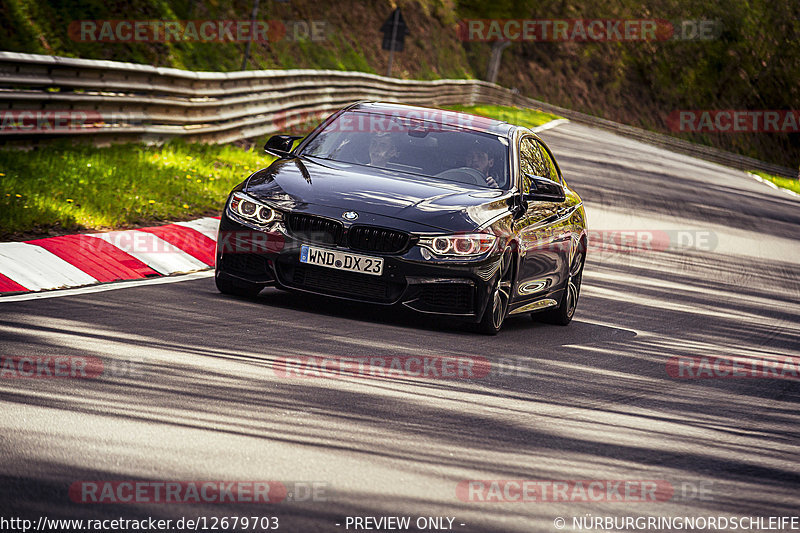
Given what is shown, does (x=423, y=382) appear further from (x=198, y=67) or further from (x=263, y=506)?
(x=198, y=67)

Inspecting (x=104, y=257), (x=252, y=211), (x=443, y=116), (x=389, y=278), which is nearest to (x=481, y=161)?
(x=443, y=116)

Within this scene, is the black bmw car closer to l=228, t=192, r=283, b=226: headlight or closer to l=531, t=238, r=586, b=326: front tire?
l=228, t=192, r=283, b=226: headlight

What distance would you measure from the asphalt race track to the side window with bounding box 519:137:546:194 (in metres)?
1.18

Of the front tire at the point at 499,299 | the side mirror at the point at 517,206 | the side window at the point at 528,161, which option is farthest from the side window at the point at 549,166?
the front tire at the point at 499,299

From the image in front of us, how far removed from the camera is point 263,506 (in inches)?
171

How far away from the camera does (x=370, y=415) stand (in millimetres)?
5855

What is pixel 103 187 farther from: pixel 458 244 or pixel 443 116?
pixel 458 244

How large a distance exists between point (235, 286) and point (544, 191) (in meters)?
2.49

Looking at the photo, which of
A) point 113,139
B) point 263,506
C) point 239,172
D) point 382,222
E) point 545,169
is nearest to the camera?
point 263,506

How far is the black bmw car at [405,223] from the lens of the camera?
326 inches

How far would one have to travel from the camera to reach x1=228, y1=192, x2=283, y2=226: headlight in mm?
8500

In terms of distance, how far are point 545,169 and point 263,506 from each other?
6.79 metres

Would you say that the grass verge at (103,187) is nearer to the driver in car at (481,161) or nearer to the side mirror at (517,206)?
the driver in car at (481,161)

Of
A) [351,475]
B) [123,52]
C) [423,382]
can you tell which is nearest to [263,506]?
[351,475]
